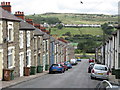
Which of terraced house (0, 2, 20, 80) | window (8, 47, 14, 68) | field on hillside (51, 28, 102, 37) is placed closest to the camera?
terraced house (0, 2, 20, 80)

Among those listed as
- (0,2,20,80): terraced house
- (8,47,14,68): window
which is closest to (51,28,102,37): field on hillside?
(0,2,20,80): terraced house

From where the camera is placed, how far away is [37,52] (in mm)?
38062

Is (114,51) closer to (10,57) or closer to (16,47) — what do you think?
(16,47)

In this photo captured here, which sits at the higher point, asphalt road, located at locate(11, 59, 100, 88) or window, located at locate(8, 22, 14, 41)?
window, located at locate(8, 22, 14, 41)

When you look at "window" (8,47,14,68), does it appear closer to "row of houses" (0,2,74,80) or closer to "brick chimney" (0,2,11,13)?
"row of houses" (0,2,74,80)

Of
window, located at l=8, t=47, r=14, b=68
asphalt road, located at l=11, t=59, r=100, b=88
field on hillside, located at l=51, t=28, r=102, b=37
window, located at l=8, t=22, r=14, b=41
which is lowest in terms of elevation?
asphalt road, located at l=11, t=59, r=100, b=88

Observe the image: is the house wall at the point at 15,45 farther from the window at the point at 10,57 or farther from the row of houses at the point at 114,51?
the row of houses at the point at 114,51

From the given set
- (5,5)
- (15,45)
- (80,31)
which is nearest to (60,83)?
(15,45)

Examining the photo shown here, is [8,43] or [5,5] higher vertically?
[5,5]

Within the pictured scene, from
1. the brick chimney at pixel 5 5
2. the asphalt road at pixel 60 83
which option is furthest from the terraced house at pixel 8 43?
the brick chimney at pixel 5 5

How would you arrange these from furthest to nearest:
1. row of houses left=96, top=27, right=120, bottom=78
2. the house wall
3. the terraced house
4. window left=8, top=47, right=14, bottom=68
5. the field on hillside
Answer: the field on hillside, row of houses left=96, top=27, right=120, bottom=78, window left=8, top=47, right=14, bottom=68, the house wall, the terraced house

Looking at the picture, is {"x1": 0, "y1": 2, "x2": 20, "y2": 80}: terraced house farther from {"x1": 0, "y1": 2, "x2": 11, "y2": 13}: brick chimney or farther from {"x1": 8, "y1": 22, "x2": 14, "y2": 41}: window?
{"x1": 0, "y1": 2, "x2": 11, "y2": 13}: brick chimney

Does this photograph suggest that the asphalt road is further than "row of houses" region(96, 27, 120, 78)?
No

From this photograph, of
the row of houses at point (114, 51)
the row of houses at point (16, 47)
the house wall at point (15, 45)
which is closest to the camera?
the row of houses at point (16, 47)
